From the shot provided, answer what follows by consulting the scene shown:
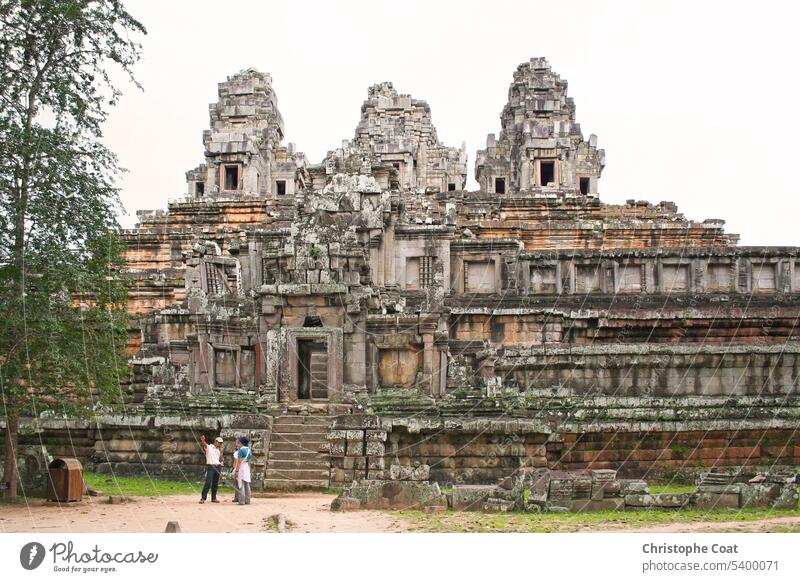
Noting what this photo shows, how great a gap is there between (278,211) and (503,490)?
938 inches

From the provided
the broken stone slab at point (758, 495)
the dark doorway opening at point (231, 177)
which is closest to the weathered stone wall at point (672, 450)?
the broken stone slab at point (758, 495)

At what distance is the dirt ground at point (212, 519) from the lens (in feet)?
46.6

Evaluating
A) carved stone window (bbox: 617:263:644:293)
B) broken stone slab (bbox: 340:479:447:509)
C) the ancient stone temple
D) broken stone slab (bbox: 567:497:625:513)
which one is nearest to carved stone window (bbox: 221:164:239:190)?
the ancient stone temple

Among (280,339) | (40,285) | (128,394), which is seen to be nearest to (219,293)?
(128,394)

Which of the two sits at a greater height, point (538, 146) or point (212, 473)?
point (538, 146)

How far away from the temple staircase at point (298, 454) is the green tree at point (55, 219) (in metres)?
3.46

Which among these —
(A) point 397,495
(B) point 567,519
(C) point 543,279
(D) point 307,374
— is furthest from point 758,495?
(C) point 543,279

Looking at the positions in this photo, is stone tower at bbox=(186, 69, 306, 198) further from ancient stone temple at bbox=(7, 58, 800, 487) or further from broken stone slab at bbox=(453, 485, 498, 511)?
broken stone slab at bbox=(453, 485, 498, 511)

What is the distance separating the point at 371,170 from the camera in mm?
30484

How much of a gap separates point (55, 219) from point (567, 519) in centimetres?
980

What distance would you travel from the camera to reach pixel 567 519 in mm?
14984
